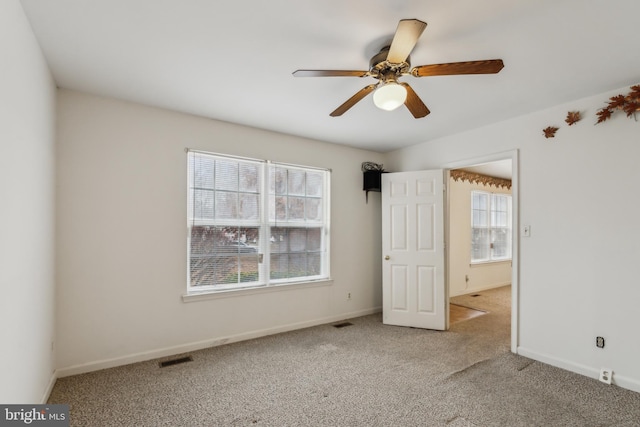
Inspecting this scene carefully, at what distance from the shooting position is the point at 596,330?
266cm

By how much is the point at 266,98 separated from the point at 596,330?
3.52m

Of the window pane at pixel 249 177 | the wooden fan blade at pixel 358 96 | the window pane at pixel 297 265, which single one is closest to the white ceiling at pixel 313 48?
the wooden fan blade at pixel 358 96

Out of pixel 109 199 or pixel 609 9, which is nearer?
pixel 609 9

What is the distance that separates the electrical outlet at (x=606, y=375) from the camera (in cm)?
254

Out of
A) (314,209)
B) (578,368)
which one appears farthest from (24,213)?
(578,368)

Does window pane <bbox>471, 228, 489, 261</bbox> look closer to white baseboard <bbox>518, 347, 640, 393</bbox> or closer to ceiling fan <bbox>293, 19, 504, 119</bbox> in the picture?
white baseboard <bbox>518, 347, 640, 393</bbox>

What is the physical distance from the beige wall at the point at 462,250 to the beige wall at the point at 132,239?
3528mm

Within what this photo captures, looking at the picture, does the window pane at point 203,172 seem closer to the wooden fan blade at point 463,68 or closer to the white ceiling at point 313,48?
the white ceiling at point 313,48

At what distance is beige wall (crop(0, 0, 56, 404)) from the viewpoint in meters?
1.45

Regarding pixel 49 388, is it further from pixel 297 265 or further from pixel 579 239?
pixel 579 239

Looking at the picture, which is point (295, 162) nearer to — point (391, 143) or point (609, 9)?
point (391, 143)

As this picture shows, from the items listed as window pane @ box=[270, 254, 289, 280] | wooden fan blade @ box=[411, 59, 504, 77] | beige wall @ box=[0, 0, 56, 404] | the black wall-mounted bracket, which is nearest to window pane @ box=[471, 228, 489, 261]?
the black wall-mounted bracket

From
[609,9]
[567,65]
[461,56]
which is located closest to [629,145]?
[567,65]
